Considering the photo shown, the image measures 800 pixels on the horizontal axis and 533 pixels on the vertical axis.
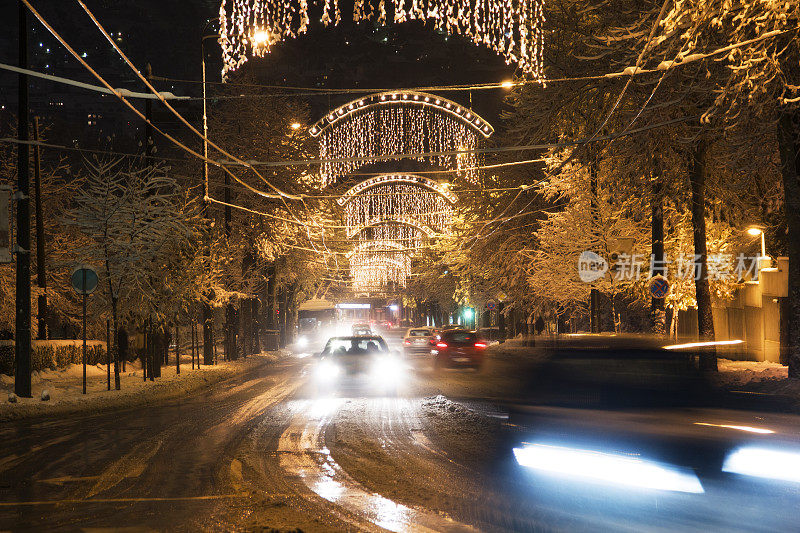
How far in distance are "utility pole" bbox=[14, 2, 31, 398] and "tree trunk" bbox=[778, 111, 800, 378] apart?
1780 cm

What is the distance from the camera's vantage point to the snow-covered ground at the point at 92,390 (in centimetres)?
1862

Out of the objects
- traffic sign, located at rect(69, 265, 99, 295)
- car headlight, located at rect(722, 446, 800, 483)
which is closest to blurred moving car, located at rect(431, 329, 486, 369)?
traffic sign, located at rect(69, 265, 99, 295)

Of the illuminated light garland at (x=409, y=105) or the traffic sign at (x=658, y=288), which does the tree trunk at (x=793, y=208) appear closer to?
the traffic sign at (x=658, y=288)

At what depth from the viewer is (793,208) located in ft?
65.8

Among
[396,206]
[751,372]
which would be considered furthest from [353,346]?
[396,206]

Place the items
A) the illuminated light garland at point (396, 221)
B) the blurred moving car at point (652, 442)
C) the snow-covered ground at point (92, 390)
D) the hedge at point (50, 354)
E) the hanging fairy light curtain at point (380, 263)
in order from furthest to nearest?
the hanging fairy light curtain at point (380, 263) → the illuminated light garland at point (396, 221) → the hedge at point (50, 354) → the snow-covered ground at point (92, 390) → the blurred moving car at point (652, 442)

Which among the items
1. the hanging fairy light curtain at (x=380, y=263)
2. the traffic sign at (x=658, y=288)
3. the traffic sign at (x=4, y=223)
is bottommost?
the traffic sign at (x=658, y=288)

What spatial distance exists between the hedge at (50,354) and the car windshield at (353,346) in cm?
828

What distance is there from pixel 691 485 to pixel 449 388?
14965mm

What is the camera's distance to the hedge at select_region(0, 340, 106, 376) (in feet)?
77.0

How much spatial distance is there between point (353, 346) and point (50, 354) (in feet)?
30.2

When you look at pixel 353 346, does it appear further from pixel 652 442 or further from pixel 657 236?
pixel 652 442

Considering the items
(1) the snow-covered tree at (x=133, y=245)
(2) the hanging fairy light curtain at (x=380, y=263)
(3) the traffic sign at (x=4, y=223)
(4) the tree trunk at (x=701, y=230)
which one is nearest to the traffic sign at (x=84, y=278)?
(3) the traffic sign at (x=4, y=223)

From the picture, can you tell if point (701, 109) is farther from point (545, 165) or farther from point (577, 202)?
point (545, 165)
